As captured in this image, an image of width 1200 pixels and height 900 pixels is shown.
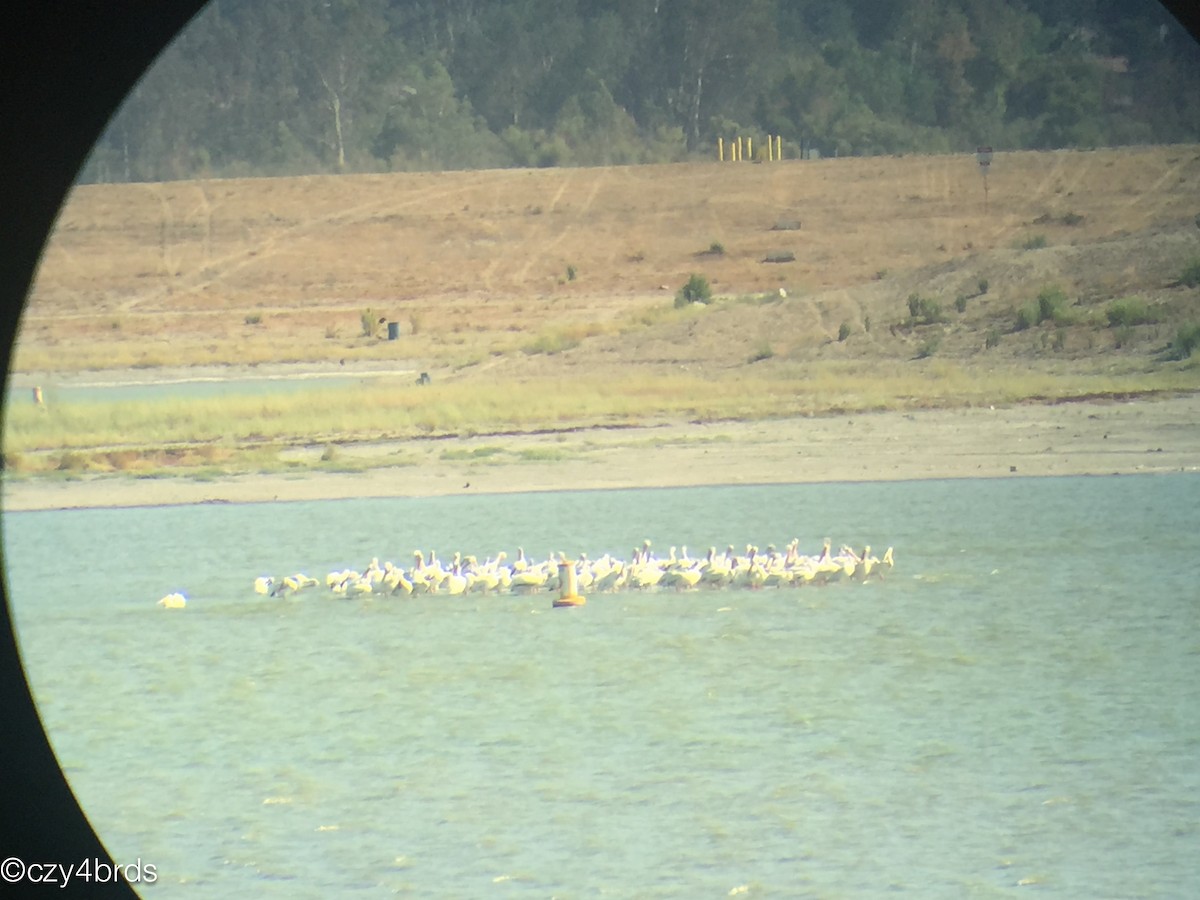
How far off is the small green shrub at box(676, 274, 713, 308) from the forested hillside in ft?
47.6

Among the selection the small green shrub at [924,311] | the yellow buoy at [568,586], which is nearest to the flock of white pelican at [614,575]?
the yellow buoy at [568,586]

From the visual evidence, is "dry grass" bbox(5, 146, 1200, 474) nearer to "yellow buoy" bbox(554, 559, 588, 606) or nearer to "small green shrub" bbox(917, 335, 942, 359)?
"small green shrub" bbox(917, 335, 942, 359)

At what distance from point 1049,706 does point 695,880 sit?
13.6 feet

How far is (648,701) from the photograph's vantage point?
483 inches

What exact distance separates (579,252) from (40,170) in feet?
123

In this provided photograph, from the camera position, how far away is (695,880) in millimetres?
8602

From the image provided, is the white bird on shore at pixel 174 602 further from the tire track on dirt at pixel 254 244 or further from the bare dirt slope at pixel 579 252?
the tire track on dirt at pixel 254 244

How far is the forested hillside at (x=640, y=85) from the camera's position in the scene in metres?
49.2

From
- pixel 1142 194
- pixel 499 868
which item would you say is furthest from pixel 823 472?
pixel 1142 194

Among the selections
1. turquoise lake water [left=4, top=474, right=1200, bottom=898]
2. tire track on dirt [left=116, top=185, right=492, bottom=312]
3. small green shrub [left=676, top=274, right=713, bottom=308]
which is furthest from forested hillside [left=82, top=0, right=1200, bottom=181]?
turquoise lake water [left=4, top=474, right=1200, bottom=898]

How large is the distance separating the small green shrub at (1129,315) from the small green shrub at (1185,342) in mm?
974

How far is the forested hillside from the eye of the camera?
49.2 metres

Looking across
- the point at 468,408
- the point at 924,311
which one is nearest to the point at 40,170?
the point at 468,408

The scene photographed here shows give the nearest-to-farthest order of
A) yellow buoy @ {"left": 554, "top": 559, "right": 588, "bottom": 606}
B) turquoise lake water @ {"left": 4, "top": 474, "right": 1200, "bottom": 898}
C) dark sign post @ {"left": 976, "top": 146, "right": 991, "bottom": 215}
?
turquoise lake water @ {"left": 4, "top": 474, "right": 1200, "bottom": 898}
yellow buoy @ {"left": 554, "top": 559, "right": 588, "bottom": 606}
dark sign post @ {"left": 976, "top": 146, "right": 991, "bottom": 215}
